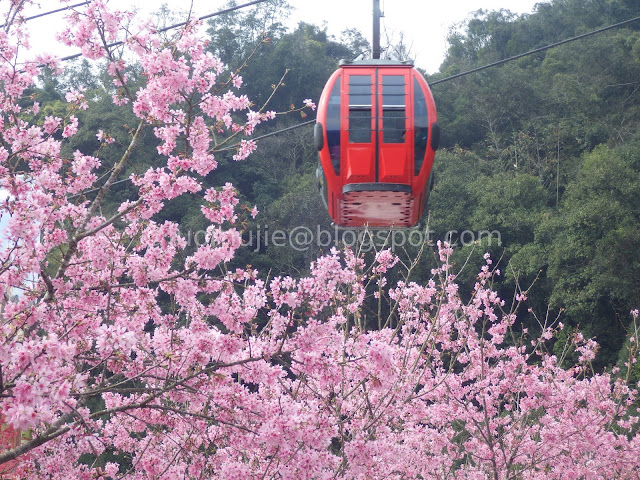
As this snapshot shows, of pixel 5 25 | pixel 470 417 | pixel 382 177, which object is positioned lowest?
pixel 470 417

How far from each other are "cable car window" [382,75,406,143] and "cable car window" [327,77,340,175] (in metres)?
0.35

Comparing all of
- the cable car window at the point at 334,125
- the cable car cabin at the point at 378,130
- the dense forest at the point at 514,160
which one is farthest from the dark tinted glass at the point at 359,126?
the dense forest at the point at 514,160

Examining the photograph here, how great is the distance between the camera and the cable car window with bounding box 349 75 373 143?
5660 millimetres

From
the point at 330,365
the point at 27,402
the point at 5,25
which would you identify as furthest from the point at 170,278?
the point at 5,25

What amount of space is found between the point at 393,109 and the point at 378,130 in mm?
188

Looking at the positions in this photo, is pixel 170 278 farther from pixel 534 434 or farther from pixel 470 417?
pixel 534 434

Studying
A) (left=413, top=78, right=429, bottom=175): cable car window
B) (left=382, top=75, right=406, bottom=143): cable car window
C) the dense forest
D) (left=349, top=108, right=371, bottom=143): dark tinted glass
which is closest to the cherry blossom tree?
(left=349, top=108, right=371, bottom=143): dark tinted glass

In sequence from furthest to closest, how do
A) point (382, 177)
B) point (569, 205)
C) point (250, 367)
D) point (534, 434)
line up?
point (569, 205) < point (534, 434) < point (382, 177) < point (250, 367)

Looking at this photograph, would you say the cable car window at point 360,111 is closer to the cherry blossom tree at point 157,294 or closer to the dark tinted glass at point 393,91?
the dark tinted glass at point 393,91

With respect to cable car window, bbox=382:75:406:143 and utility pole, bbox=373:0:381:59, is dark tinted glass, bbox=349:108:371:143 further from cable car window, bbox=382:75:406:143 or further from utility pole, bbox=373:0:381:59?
utility pole, bbox=373:0:381:59

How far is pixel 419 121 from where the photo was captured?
222 inches

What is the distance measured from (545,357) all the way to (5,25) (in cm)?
673

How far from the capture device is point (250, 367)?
14.3ft

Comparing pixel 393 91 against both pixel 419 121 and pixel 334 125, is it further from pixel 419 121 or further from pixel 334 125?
pixel 334 125
